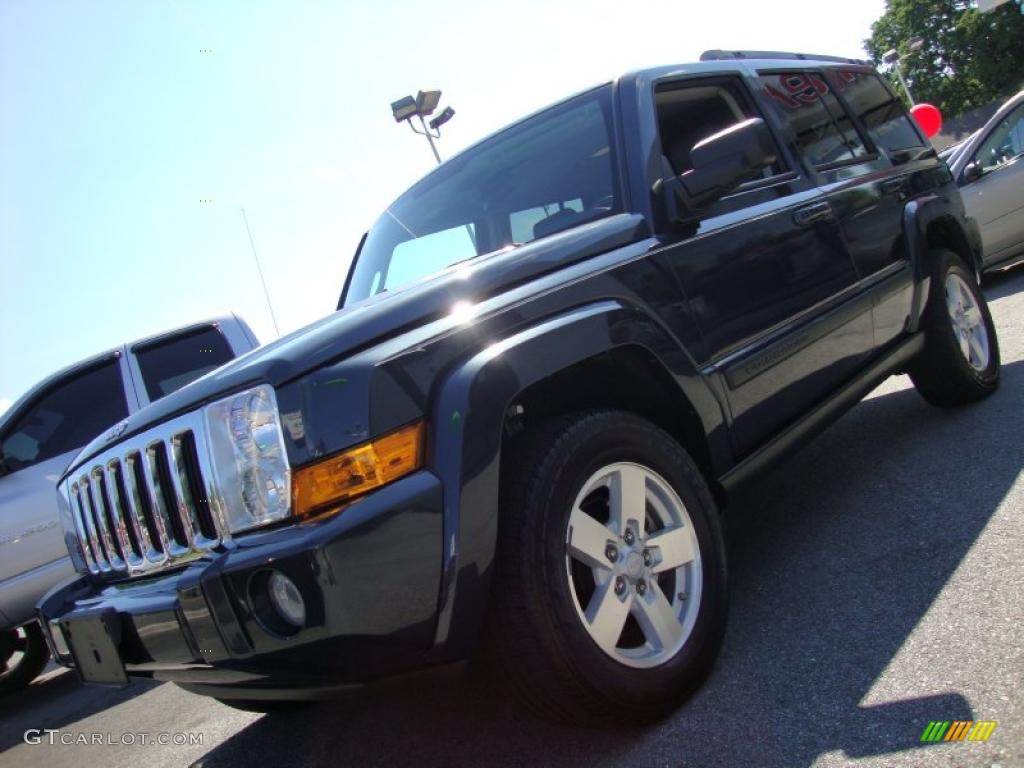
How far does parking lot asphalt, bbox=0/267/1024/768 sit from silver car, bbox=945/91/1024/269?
14.5 feet

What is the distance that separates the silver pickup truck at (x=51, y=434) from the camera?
17.4ft

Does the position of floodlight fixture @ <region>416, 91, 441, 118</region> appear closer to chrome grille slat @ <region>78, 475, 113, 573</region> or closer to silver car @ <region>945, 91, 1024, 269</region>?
silver car @ <region>945, 91, 1024, 269</region>

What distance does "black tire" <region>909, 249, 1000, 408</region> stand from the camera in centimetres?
406

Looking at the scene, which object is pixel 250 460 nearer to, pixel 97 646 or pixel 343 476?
pixel 343 476

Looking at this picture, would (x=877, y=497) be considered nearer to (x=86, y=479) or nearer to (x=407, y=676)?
(x=407, y=676)

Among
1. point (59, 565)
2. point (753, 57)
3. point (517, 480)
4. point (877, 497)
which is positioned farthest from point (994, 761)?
point (59, 565)

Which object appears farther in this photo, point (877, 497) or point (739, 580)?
point (877, 497)

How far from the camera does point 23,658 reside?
5.76 m

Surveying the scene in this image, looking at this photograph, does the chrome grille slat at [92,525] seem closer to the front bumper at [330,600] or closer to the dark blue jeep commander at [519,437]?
the dark blue jeep commander at [519,437]

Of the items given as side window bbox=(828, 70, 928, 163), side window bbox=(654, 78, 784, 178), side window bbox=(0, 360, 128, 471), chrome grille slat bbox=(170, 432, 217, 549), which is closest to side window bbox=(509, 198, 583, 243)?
side window bbox=(654, 78, 784, 178)

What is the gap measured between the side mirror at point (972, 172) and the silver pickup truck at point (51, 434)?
6873mm

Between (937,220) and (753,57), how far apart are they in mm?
1498

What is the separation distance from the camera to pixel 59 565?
5391 millimetres

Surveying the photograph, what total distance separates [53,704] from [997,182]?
29.6 feet
